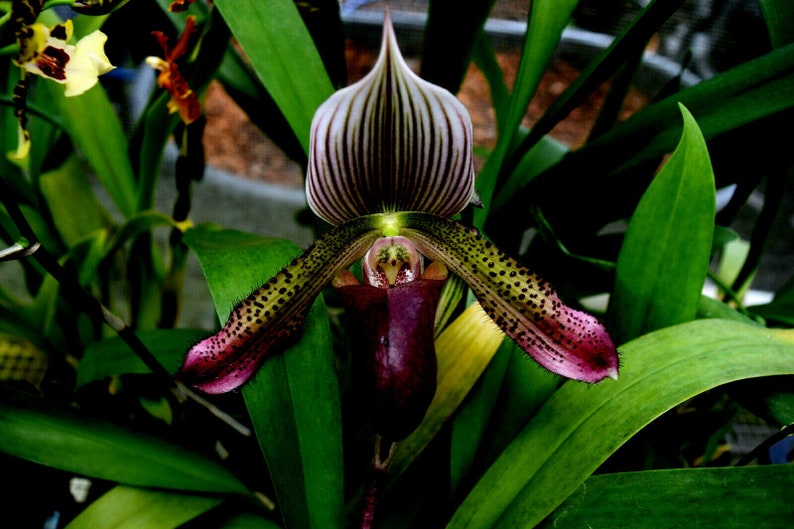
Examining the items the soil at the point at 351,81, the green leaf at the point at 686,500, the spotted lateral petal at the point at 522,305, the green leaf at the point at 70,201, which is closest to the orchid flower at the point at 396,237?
the spotted lateral petal at the point at 522,305

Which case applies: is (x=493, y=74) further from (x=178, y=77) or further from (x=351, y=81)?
(x=351, y=81)

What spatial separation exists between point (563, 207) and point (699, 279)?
21cm

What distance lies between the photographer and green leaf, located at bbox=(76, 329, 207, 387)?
66cm

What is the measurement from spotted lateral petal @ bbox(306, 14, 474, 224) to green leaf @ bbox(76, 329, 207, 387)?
266 mm

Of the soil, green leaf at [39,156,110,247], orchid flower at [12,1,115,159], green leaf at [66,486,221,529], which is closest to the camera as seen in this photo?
orchid flower at [12,1,115,159]

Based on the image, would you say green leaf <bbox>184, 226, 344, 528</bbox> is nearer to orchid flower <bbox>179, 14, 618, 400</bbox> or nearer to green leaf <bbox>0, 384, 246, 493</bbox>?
orchid flower <bbox>179, 14, 618, 400</bbox>

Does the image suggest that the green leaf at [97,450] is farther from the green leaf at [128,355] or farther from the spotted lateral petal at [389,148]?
the spotted lateral petal at [389,148]

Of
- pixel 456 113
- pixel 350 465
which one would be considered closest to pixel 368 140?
pixel 456 113

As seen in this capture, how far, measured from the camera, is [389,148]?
49cm

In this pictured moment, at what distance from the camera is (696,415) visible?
0.79 m

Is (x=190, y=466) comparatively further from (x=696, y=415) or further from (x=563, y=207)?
(x=696, y=415)

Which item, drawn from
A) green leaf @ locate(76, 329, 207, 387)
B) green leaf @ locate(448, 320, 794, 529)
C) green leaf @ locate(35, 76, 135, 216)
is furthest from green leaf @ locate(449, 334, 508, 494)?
green leaf @ locate(35, 76, 135, 216)

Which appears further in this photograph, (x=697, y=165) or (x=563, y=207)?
(x=563, y=207)

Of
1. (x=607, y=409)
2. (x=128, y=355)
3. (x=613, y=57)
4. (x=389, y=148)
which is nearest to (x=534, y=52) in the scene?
(x=613, y=57)
